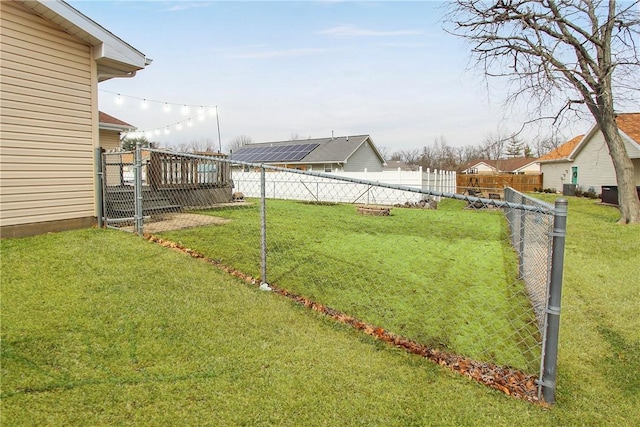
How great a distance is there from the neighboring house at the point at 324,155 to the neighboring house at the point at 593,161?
505 inches

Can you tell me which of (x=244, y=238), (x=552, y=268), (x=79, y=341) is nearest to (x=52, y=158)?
(x=244, y=238)

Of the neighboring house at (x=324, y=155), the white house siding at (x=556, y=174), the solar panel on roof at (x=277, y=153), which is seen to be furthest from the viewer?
the solar panel on roof at (x=277, y=153)

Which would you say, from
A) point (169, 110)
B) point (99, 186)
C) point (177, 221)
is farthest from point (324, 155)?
point (99, 186)

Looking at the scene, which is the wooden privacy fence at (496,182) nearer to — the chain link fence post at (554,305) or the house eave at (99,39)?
the house eave at (99,39)

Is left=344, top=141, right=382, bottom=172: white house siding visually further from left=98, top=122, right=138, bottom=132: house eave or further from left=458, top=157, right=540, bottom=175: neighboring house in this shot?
left=458, top=157, right=540, bottom=175: neighboring house

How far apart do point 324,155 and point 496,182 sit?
1352 centimetres

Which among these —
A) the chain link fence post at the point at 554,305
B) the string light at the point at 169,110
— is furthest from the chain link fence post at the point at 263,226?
the string light at the point at 169,110

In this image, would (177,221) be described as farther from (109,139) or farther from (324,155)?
(324,155)

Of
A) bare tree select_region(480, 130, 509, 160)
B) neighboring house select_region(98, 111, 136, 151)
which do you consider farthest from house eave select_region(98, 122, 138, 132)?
bare tree select_region(480, 130, 509, 160)

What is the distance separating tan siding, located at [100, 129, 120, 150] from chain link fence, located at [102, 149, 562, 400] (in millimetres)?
5269

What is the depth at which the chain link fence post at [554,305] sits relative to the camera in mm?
2389

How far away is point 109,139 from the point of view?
1413 centimetres

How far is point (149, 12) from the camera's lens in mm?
8422

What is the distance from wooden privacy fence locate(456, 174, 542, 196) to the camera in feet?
86.2
